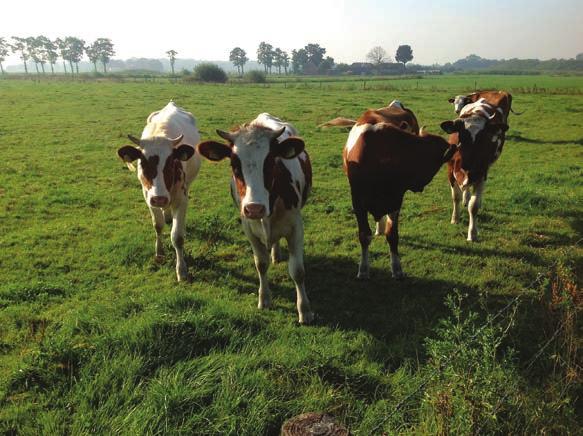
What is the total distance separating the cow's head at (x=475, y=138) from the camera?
650 cm

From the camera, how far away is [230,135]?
14.3 feet

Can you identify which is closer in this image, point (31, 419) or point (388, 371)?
point (31, 419)

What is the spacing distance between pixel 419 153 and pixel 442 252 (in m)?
2.07

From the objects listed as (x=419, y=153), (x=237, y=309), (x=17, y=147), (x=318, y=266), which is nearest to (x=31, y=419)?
(x=237, y=309)

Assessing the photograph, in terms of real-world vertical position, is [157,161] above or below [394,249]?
above

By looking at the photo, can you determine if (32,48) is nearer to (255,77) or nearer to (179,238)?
(255,77)

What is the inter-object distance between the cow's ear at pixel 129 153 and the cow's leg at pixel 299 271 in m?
2.19

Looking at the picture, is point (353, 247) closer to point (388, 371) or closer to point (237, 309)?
point (237, 309)

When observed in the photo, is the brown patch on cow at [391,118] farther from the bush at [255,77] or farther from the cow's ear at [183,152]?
the bush at [255,77]

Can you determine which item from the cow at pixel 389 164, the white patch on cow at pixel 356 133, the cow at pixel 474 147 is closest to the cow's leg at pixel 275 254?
the cow at pixel 389 164

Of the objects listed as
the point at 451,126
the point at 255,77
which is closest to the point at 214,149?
the point at 451,126

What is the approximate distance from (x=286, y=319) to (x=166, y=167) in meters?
2.41

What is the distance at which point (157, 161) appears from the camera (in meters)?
5.50

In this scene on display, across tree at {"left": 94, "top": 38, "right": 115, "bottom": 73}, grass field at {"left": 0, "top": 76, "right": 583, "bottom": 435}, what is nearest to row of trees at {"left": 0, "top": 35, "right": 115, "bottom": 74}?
tree at {"left": 94, "top": 38, "right": 115, "bottom": 73}
